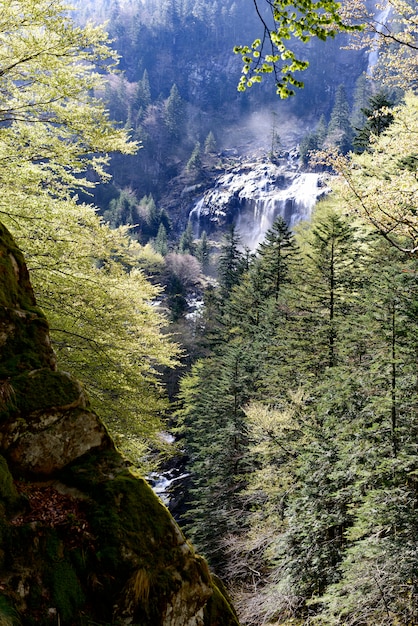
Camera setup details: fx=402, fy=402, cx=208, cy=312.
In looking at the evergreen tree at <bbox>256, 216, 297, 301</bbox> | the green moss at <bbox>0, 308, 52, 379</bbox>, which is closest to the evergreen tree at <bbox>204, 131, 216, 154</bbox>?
the evergreen tree at <bbox>256, 216, 297, 301</bbox>

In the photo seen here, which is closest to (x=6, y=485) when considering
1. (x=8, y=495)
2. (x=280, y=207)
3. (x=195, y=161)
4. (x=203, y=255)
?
(x=8, y=495)

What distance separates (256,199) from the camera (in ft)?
288

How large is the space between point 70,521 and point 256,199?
89139 millimetres

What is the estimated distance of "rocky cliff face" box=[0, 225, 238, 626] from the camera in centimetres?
300

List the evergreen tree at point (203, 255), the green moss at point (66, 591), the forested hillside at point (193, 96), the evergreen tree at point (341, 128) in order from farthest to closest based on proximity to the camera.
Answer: the forested hillside at point (193, 96) → the evergreen tree at point (341, 128) → the evergreen tree at point (203, 255) → the green moss at point (66, 591)

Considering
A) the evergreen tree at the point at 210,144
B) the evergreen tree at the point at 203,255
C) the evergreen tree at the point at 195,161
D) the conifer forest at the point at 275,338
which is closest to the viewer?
the conifer forest at the point at 275,338

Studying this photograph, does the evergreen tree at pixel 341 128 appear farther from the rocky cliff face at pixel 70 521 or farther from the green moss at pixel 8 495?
the green moss at pixel 8 495

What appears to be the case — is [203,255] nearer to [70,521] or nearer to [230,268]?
[230,268]

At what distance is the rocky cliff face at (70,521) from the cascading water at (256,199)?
7363cm

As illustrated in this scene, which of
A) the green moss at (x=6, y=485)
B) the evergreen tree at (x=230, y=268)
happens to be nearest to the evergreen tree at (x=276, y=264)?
the evergreen tree at (x=230, y=268)

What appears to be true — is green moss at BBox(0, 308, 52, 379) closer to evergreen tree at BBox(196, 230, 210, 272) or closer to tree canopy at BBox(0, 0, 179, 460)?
tree canopy at BBox(0, 0, 179, 460)

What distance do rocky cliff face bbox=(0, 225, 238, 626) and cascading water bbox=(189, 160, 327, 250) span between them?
242 ft

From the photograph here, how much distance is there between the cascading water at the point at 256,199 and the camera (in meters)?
77.6

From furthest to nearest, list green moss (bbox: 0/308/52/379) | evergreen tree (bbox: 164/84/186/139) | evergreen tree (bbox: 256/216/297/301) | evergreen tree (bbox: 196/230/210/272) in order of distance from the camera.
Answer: evergreen tree (bbox: 164/84/186/139) < evergreen tree (bbox: 196/230/210/272) < evergreen tree (bbox: 256/216/297/301) < green moss (bbox: 0/308/52/379)
